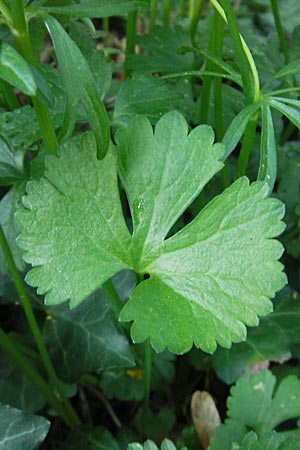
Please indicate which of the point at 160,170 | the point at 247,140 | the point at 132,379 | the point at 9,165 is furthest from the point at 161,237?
the point at 132,379

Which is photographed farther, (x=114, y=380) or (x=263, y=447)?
(x=114, y=380)

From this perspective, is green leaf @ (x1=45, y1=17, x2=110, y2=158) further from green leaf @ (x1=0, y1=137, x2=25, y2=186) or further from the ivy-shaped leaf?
green leaf @ (x1=0, y1=137, x2=25, y2=186)

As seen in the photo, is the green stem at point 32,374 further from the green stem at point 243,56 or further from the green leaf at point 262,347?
the green stem at point 243,56

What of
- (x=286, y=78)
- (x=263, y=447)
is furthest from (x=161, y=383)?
(x=286, y=78)

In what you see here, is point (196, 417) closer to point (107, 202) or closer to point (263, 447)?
point (263, 447)

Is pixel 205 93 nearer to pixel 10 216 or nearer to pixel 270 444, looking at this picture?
pixel 10 216

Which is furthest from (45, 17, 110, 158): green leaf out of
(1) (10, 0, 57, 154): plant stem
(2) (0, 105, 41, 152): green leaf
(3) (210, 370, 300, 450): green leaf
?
(3) (210, 370, 300, 450): green leaf

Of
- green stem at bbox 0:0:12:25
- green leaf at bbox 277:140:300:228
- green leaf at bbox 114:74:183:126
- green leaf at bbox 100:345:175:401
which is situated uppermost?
green stem at bbox 0:0:12:25
